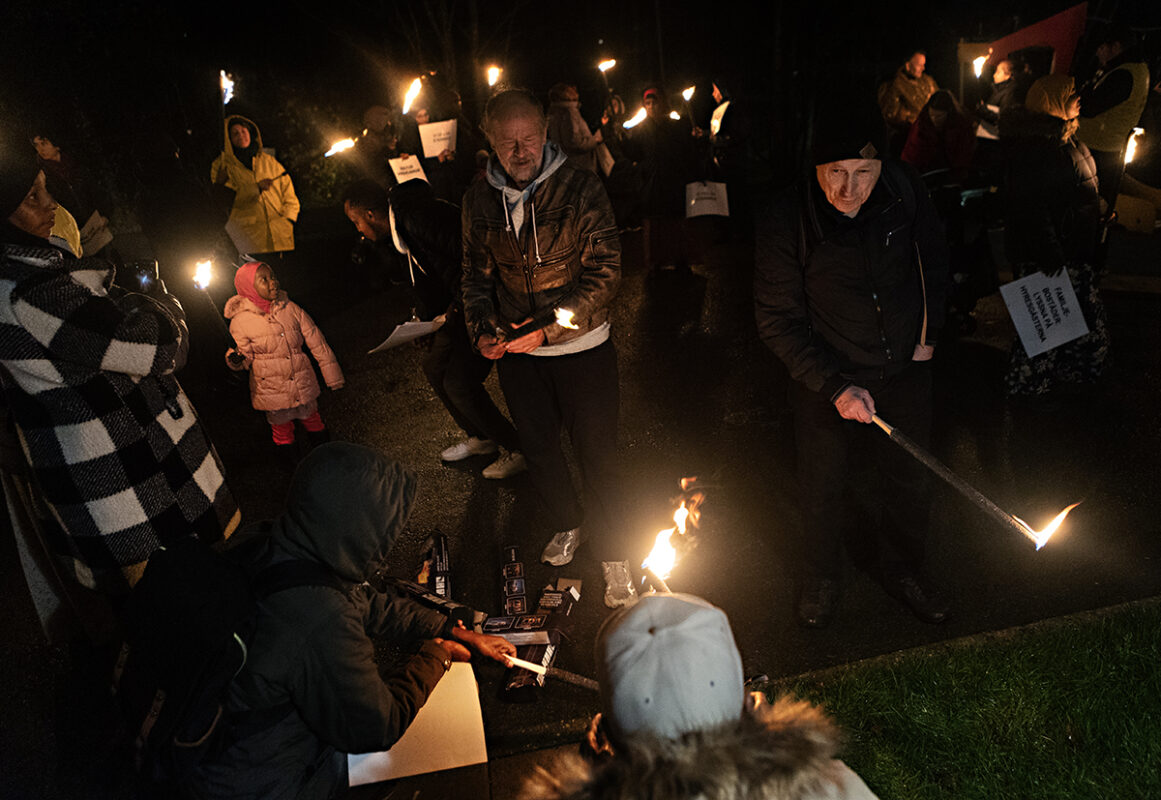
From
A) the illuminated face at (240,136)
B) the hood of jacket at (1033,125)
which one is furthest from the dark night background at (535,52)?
the hood of jacket at (1033,125)

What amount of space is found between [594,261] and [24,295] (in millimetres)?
2313

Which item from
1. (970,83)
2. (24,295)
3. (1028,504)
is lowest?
(1028,504)

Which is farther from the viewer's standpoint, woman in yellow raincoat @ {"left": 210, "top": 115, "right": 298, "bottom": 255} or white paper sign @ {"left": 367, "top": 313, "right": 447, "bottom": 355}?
woman in yellow raincoat @ {"left": 210, "top": 115, "right": 298, "bottom": 255}

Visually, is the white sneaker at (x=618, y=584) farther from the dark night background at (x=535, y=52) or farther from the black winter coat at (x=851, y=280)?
the dark night background at (x=535, y=52)

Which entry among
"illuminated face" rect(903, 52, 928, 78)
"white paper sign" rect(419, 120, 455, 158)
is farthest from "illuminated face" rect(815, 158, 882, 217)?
"illuminated face" rect(903, 52, 928, 78)

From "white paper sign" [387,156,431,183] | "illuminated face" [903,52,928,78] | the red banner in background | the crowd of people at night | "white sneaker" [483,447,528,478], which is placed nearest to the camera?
the crowd of people at night

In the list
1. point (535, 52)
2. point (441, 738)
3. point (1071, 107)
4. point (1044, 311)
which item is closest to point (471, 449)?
point (441, 738)

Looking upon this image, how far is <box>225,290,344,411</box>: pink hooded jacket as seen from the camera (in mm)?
5184

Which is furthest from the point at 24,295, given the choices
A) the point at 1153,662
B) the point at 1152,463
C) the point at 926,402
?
the point at 1152,463

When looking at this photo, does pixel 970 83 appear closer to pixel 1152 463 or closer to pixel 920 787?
pixel 1152 463

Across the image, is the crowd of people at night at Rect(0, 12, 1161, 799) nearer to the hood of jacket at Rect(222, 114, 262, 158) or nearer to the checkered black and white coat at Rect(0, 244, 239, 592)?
the checkered black and white coat at Rect(0, 244, 239, 592)

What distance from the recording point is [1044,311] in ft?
16.2

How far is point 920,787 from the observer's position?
2951 millimetres

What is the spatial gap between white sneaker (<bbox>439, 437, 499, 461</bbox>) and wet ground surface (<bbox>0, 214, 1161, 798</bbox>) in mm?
74
